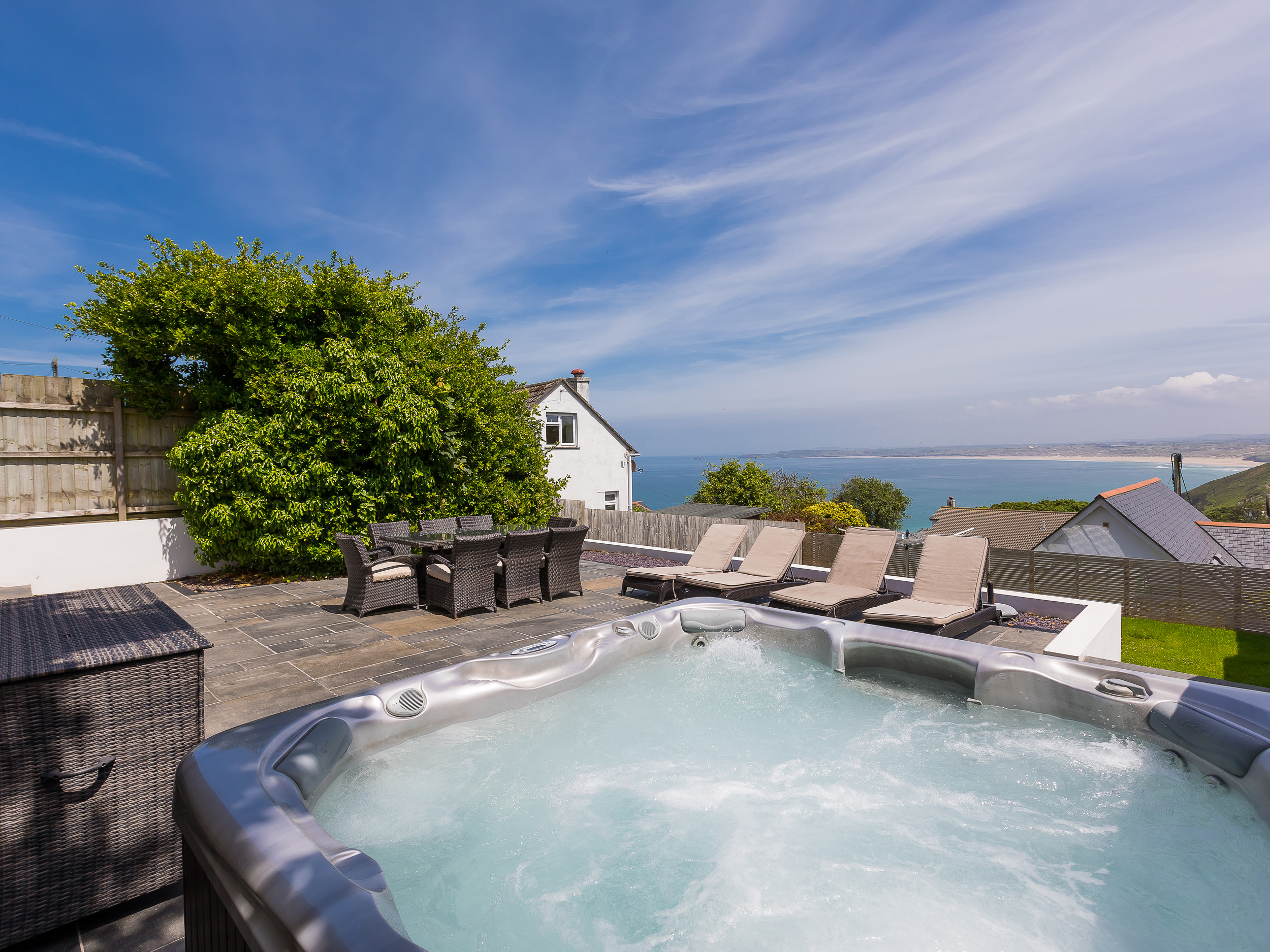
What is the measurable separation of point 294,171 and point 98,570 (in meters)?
7.91

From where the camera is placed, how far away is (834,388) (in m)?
26.4

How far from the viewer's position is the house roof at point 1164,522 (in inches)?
453

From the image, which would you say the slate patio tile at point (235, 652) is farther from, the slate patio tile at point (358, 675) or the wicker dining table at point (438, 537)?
the wicker dining table at point (438, 537)

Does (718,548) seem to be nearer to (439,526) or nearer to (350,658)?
(439,526)

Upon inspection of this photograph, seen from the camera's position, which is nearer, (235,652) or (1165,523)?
(235,652)

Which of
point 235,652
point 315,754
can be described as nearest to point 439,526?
point 235,652

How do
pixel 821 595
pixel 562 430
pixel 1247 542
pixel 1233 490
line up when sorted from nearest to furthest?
pixel 821 595
pixel 1247 542
pixel 562 430
pixel 1233 490

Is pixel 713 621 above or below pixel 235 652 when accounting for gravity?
above

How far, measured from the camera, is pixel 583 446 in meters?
21.1

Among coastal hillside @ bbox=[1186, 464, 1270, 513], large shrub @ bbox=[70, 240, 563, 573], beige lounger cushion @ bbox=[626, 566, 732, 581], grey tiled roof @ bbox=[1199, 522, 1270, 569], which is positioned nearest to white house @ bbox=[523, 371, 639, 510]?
large shrub @ bbox=[70, 240, 563, 573]

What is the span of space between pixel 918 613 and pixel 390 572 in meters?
4.95

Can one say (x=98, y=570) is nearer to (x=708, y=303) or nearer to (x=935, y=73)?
(x=935, y=73)

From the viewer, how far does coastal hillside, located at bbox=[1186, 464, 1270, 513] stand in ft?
180

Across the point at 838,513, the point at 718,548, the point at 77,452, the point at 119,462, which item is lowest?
the point at 838,513
